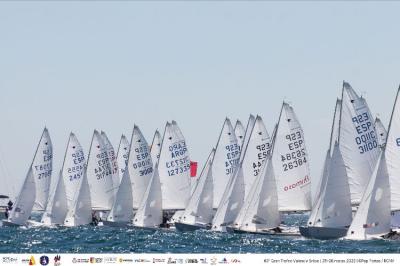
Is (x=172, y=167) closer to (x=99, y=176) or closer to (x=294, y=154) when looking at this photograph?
(x=99, y=176)

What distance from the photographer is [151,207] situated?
274 feet

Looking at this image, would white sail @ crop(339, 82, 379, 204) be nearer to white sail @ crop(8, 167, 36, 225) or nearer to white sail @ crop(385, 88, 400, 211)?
white sail @ crop(385, 88, 400, 211)

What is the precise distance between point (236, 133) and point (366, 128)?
24.2m

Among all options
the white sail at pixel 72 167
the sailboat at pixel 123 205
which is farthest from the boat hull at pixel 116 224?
the white sail at pixel 72 167

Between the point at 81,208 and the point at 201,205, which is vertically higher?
the point at 81,208

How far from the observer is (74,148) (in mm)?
95188

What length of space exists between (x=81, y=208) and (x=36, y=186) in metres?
6.30

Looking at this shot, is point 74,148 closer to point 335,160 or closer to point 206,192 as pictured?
point 206,192

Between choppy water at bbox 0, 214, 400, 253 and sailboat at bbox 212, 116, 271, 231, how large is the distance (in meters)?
1.89

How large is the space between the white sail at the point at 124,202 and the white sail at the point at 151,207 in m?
3.56

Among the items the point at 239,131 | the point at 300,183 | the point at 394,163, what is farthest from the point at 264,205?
the point at 239,131
